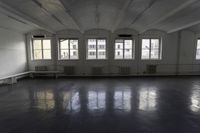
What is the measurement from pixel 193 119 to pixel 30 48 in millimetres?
9396

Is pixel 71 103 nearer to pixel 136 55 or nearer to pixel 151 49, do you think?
pixel 136 55

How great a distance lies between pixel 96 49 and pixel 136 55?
2.71 metres

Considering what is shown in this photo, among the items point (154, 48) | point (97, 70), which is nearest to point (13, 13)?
point (97, 70)

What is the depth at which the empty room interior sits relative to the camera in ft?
10.5

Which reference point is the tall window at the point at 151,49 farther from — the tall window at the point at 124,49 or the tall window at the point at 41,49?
the tall window at the point at 41,49

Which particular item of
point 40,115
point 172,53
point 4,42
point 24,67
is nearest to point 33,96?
point 40,115

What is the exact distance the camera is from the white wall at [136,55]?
9.23 m

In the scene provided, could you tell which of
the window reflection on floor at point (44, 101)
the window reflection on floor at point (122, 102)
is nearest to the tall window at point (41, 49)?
the window reflection on floor at point (44, 101)

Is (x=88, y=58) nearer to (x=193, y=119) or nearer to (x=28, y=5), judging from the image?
(x=28, y=5)

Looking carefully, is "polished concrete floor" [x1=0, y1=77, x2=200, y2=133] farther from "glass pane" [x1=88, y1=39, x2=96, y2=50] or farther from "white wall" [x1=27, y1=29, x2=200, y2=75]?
"glass pane" [x1=88, y1=39, x2=96, y2=50]

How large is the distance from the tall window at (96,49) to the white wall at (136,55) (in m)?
0.31

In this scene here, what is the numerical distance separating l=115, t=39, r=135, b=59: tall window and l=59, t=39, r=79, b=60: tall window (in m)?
2.76

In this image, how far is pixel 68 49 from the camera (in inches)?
372

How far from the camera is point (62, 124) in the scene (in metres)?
2.98
